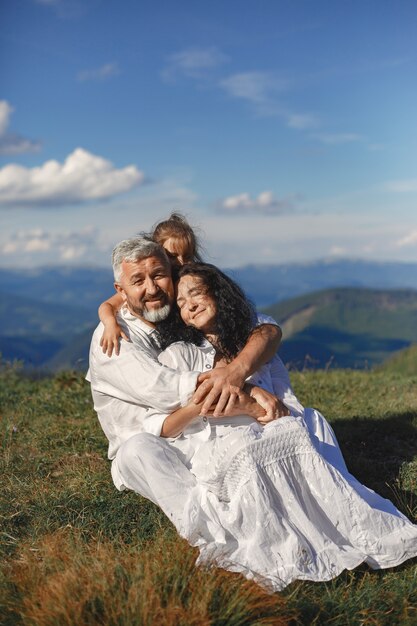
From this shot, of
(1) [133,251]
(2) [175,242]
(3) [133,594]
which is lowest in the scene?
(3) [133,594]

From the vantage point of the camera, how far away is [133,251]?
5438 mm

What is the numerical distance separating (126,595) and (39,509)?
2466mm

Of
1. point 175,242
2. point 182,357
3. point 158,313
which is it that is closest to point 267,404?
point 182,357

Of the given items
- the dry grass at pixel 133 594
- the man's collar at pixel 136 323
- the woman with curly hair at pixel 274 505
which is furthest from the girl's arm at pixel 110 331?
the dry grass at pixel 133 594

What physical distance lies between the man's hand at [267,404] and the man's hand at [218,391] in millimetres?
216

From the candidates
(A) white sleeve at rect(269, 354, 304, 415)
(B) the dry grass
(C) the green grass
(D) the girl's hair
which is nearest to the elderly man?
(A) white sleeve at rect(269, 354, 304, 415)

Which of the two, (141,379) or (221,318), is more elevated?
(221,318)

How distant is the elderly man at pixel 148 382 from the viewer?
486 centimetres

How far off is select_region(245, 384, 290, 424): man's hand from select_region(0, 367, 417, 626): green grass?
1.13 metres

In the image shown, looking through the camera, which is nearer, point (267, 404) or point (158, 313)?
point (267, 404)

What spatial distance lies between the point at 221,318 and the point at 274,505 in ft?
5.15

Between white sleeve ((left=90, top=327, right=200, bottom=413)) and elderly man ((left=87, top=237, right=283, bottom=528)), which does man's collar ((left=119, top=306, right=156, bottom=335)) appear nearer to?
elderly man ((left=87, top=237, right=283, bottom=528))

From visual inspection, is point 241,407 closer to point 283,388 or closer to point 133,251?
point 283,388

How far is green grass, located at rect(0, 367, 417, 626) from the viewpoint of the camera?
12.0 feet
